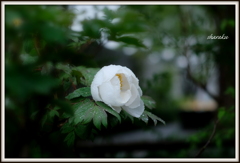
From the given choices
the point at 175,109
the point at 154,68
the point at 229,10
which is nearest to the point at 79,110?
the point at 229,10

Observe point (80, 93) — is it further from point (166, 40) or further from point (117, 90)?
point (166, 40)

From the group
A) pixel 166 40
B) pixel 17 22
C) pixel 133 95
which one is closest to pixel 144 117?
pixel 133 95

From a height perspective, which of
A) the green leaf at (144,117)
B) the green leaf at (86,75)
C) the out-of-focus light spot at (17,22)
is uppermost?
the out-of-focus light spot at (17,22)

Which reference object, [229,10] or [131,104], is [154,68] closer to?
[229,10]

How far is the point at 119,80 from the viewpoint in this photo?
30.9 inches

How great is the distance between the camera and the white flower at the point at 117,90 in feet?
2.47

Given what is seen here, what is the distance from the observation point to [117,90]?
751mm

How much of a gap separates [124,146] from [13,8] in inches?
114

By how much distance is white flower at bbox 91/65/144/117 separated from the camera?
29.6 inches

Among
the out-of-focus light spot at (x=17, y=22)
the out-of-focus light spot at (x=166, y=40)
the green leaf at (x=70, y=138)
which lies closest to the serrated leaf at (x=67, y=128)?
the green leaf at (x=70, y=138)

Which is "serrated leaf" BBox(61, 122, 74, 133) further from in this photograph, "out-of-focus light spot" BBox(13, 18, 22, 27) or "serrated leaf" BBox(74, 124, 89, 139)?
"out-of-focus light spot" BBox(13, 18, 22, 27)

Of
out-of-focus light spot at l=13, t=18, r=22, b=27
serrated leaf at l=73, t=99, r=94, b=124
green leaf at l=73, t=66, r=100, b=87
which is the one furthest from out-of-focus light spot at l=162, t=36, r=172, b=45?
out-of-focus light spot at l=13, t=18, r=22, b=27

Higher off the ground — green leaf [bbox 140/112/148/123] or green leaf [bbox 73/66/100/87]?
green leaf [bbox 73/66/100/87]

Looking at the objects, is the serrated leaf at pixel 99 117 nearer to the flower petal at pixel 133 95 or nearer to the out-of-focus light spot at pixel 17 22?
the flower petal at pixel 133 95
